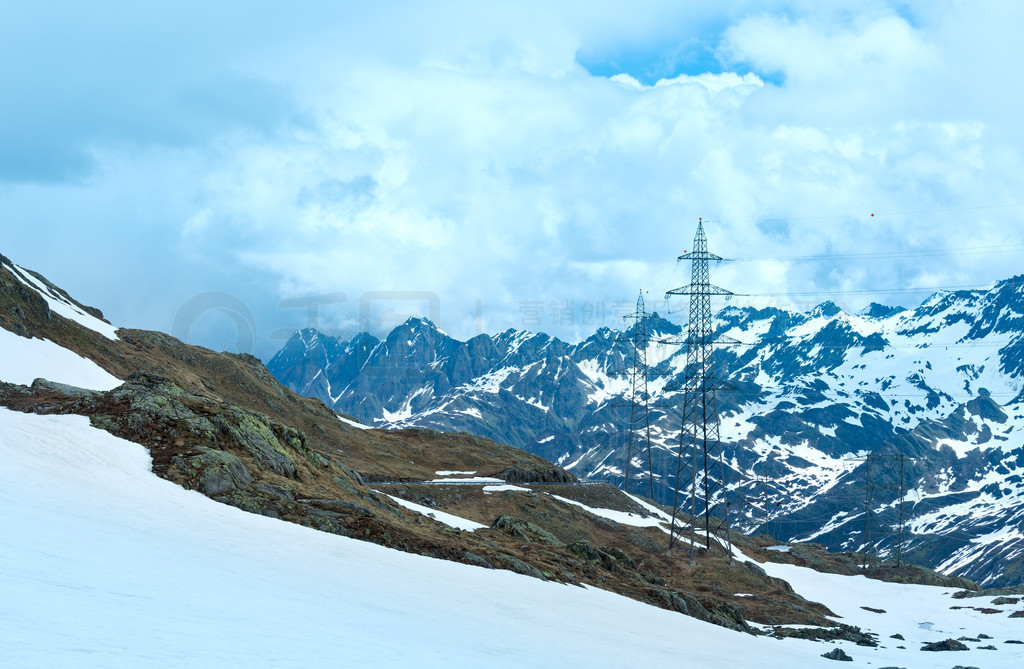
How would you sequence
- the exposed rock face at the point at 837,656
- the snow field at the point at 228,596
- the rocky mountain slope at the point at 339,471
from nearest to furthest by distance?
the snow field at the point at 228,596 < the rocky mountain slope at the point at 339,471 < the exposed rock face at the point at 837,656

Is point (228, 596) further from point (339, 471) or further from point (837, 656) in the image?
point (837, 656)

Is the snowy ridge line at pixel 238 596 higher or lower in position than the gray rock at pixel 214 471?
lower

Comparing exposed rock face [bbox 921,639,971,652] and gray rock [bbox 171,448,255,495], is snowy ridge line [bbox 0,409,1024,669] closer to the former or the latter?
gray rock [bbox 171,448,255,495]

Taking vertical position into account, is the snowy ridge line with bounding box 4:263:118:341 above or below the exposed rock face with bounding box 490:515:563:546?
above

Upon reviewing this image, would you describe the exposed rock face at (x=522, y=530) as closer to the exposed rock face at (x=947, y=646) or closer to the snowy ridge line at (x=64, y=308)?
the exposed rock face at (x=947, y=646)

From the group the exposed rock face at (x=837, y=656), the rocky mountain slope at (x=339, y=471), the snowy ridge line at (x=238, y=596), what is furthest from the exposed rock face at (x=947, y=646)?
the exposed rock face at (x=837, y=656)

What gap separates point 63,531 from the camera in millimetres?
20656

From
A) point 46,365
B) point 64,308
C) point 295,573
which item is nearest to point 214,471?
point 295,573

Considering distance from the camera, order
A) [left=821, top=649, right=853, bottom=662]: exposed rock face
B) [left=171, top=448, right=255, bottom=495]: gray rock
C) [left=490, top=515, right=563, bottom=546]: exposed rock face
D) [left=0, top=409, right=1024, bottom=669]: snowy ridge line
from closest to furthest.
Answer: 1. [left=0, top=409, right=1024, bottom=669]: snowy ridge line
2. [left=171, top=448, right=255, bottom=495]: gray rock
3. [left=821, top=649, right=853, bottom=662]: exposed rock face
4. [left=490, top=515, right=563, bottom=546]: exposed rock face

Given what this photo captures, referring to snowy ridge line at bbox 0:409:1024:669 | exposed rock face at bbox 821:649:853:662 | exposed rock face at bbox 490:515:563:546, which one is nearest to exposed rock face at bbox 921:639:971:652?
snowy ridge line at bbox 0:409:1024:669

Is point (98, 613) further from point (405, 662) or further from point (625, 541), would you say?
point (625, 541)

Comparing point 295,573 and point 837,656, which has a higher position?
point 295,573

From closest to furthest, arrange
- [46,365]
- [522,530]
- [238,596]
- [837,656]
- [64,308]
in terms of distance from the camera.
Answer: [238,596] → [837,656] → [522,530] → [46,365] → [64,308]

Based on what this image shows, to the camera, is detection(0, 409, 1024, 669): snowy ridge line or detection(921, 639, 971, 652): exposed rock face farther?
detection(921, 639, 971, 652): exposed rock face
